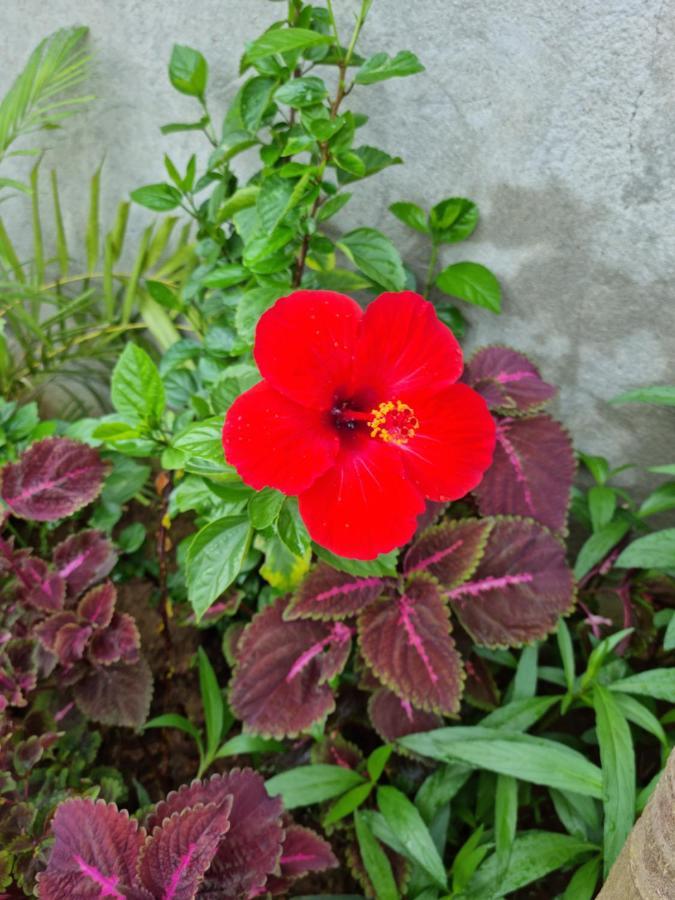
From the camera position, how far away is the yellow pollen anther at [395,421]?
2.64 ft

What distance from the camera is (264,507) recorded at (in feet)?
2.80

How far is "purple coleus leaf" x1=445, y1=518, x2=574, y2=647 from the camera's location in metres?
1.17

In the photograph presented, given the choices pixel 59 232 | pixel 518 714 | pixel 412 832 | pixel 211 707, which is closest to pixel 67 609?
pixel 211 707

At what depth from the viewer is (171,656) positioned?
4.49 ft

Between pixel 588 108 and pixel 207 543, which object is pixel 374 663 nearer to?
pixel 207 543

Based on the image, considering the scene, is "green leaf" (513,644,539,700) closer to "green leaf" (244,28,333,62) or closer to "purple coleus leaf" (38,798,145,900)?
"purple coleus leaf" (38,798,145,900)

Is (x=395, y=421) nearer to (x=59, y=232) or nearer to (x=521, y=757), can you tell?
(x=521, y=757)

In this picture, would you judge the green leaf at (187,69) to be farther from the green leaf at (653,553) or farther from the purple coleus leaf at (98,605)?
the green leaf at (653,553)

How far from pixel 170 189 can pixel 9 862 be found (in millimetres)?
1020

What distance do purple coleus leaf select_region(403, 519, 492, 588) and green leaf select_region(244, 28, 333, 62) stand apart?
726 mm

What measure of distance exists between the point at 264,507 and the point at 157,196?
0.68 m

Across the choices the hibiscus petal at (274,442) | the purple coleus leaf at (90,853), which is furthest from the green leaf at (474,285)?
the purple coleus leaf at (90,853)

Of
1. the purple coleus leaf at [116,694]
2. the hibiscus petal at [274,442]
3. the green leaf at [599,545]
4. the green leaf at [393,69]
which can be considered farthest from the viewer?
the green leaf at [599,545]

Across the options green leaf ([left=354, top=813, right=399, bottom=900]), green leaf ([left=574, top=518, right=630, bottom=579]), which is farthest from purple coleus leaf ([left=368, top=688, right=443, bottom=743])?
green leaf ([left=574, top=518, right=630, bottom=579])
